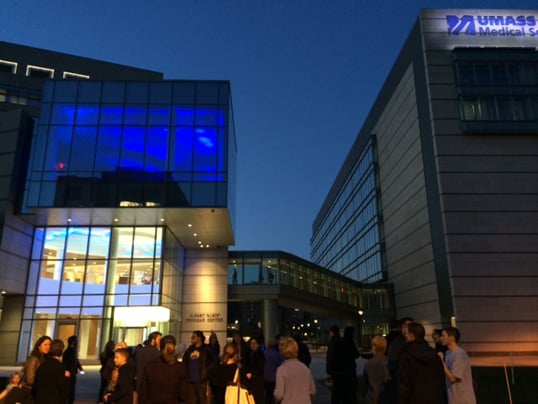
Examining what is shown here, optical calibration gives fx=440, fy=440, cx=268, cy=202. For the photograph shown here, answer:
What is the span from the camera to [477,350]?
3141 cm

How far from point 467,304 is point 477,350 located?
10.6 ft

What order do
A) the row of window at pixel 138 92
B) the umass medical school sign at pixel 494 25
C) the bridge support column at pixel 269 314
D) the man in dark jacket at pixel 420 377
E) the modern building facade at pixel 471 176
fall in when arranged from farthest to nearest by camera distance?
1. the umass medical school sign at pixel 494 25
2. the bridge support column at pixel 269 314
3. the modern building facade at pixel 471 176
4. the row of window at pixel 138 92
5. the man in dark jacket at pixel 420 377

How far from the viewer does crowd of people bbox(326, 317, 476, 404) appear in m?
5.13

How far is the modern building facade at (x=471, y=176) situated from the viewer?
3241 centimetres

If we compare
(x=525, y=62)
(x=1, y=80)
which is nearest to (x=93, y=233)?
(x=1, y=80)

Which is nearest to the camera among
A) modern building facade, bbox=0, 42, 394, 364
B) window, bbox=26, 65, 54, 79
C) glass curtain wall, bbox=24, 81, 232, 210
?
glass curtain wall, bbox=24, 81, 232, 210

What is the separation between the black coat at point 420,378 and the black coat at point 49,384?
4.57 metres

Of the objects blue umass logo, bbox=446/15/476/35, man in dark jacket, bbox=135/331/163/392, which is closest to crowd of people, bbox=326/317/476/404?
man in dark jacket, bbox=135/331/163/392

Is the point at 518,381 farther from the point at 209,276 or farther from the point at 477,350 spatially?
the point at 209,276

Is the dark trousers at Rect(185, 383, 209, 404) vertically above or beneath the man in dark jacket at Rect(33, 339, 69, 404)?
beneath

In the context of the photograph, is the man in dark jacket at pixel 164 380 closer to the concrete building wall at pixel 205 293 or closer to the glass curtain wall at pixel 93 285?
the glass curtain wall at pixel 93 285

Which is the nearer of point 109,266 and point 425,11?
point 109,266

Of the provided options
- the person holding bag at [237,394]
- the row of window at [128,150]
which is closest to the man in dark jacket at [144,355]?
the person holding bag at [237,394]

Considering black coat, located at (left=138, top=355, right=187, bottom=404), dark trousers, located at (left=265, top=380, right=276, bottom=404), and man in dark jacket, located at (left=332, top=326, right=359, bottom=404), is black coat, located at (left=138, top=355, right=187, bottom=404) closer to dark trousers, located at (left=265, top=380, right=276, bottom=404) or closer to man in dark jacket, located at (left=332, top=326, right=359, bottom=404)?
dark trousers, located at (left=265, top=380, right=276, bottom=404)
